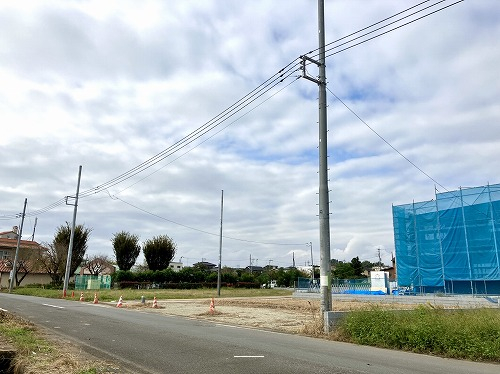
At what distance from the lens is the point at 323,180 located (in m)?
14.0

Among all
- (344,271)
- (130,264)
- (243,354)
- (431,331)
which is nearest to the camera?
(243,354)

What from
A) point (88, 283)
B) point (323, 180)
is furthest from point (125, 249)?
point (323, 180)

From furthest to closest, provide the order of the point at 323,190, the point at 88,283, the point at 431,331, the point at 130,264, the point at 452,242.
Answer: the point at 130,264 → the point at 88,283 → the point at 452,242 → the point at 323,190 → the point at 431,331

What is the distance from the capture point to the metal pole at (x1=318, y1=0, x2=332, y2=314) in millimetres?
13406

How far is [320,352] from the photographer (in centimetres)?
Answer: 981

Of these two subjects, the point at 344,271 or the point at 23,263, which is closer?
the point at 23,263

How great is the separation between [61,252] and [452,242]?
164ft

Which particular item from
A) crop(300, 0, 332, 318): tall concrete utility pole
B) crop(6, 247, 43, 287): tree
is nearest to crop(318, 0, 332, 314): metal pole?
crop(300, 0, 332, 318): tall concrete utility pole

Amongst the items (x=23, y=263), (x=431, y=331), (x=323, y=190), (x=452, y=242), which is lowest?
(x=431, y=331)

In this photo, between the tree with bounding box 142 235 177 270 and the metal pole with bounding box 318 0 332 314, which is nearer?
the metal pole with bounding box 318 0 332 314

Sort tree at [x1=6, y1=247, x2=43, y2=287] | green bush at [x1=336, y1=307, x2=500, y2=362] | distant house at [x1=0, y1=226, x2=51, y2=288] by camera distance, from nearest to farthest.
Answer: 1. green bush at [x1=336, y1=307, x2=500, y2=362]
2. tree at [x1=6, y1=247, x2=43, y2=287]
3. distant house at [x1=0, y1=226, x2=51, y2=288]

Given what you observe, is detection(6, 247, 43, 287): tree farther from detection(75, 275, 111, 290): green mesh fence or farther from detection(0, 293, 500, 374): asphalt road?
detection(0, 293, 500, 374): asphalt road

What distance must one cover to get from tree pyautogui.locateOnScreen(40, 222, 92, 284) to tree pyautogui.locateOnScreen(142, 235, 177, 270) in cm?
1314

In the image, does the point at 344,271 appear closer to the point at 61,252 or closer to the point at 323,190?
the point at 61,252
